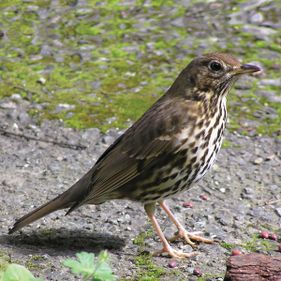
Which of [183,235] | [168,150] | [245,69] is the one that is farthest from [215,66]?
[183,235]

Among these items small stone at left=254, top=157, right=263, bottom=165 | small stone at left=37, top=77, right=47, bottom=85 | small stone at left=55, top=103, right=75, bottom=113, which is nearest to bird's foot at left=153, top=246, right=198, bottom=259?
small stone at left=254, top=157, right=263, bottom=165

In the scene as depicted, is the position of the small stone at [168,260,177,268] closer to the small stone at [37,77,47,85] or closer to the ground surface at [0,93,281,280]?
the ground surface at [0,93,281,280]

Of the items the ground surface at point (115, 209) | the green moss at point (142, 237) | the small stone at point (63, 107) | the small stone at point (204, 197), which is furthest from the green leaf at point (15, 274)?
the small stone at point (63, 107)

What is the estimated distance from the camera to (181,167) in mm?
5613

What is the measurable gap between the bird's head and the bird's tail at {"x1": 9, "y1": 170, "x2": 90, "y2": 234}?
951 millimetres

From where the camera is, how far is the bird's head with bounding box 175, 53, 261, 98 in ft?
19.1

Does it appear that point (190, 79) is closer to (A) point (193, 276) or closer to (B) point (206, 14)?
(A) point (193, 276)

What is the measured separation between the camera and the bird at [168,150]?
5648 mm

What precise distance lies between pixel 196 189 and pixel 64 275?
1791mm

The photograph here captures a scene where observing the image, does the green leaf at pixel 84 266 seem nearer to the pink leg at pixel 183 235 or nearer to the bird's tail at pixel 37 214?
the bird's tail at pixel 37 214

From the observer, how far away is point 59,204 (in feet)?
18.9

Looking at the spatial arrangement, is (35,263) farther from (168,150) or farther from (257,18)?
(257,18)

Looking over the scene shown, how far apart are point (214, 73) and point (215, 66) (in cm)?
5

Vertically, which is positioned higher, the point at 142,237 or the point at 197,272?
the point at 197,272
